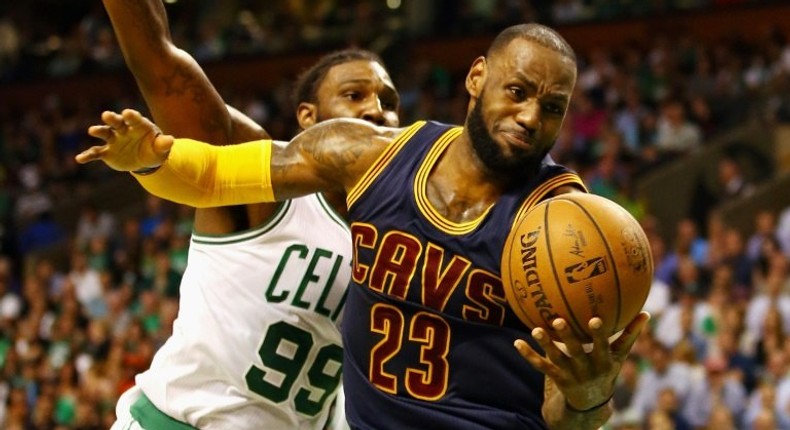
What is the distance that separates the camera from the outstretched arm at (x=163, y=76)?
4168mm

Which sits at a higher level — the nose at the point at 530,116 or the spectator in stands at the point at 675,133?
the nose at the point at 530,116

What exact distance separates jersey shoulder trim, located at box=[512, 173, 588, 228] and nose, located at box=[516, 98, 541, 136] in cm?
16

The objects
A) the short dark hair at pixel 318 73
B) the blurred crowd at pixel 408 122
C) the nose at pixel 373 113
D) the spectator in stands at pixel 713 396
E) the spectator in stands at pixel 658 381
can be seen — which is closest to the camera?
the nose at pixel 373 113

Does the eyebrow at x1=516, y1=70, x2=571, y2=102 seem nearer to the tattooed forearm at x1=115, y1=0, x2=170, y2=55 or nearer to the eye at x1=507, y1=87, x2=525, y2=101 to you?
the eye at x1=507, y1=87, x2=525, y2=101

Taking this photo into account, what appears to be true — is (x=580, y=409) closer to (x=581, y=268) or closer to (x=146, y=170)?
(x=581, y=268)

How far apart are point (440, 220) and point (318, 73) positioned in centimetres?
128

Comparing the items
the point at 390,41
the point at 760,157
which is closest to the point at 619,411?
the point at 760,157

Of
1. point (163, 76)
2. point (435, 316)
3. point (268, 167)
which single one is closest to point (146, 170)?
point (268, 167)

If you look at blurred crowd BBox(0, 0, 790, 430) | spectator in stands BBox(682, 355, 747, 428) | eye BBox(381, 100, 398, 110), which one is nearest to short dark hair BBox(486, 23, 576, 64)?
eye BBox(381, 100, 398, 110)

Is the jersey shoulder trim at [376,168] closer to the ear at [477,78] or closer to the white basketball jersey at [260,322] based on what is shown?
the ear at [477,78]

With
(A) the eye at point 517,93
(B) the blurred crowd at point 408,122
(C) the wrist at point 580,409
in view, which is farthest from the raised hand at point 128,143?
(B) the blurred crowd at point 408,122

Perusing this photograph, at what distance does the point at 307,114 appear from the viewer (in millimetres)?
4828

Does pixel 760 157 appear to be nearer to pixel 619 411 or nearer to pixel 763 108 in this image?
pixel 763 108

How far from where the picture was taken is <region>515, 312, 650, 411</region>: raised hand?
3.36 meters
